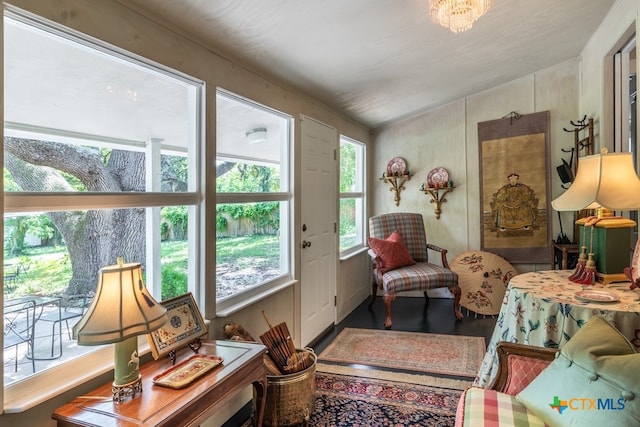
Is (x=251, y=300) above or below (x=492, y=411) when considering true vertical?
above

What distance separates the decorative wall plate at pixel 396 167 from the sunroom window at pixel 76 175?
3270mm

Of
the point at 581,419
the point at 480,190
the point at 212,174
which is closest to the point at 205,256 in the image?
the point at 212,174

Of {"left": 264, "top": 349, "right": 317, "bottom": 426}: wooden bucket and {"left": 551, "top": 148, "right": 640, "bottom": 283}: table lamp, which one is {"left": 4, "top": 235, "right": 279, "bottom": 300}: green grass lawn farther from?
{"left": 551, "top": 148, "right": 640, "bottom": 283}: table lamp

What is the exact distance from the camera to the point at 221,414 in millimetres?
2070

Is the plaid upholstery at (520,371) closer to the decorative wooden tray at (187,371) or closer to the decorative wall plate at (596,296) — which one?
the decorative wall plate at (596,296)

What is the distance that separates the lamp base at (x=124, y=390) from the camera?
50.4 inches

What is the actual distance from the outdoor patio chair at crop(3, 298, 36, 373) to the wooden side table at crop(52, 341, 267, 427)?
248 mm

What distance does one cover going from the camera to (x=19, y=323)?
1292 millimetres

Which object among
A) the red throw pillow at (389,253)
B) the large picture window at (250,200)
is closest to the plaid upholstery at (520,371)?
the large picture window at (250,200)

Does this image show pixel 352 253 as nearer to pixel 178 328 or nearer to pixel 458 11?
pixel 178 328

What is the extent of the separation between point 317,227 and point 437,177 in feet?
6.53

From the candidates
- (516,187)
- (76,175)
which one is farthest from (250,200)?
(516,187)

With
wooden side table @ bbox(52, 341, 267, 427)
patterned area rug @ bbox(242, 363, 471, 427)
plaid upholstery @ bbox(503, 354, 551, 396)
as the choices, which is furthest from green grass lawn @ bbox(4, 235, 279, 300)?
plaid upholstery @ bbox(503, 354, 551, 396)

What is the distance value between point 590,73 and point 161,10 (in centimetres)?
371
